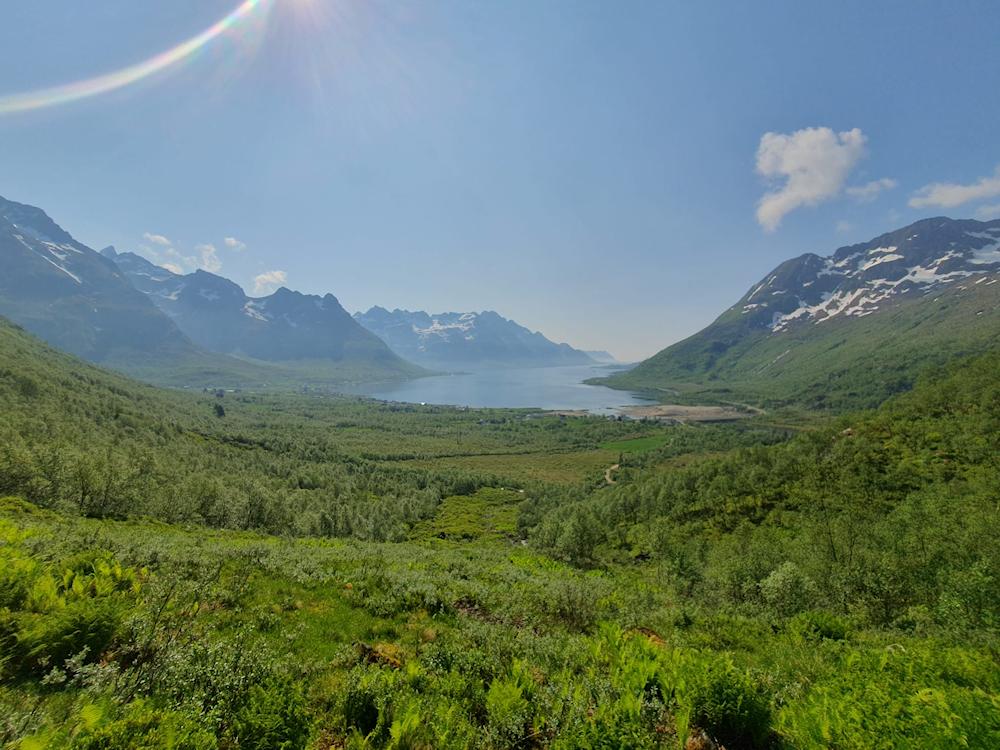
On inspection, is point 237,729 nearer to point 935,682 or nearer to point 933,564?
point 935,682

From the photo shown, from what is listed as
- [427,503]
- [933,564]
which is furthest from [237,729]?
[427,503]

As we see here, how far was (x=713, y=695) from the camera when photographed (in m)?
7.91


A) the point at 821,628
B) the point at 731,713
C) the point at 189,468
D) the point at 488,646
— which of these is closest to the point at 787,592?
the point at 821,628

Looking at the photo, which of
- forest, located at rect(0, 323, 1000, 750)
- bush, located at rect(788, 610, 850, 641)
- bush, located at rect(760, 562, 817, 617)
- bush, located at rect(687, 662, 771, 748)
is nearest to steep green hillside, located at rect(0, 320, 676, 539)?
forest, located at rect(0, 323, 1000, 750)

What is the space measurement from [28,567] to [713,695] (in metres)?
16.4

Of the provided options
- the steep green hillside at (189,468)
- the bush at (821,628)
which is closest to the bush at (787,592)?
the bush at (821,628)

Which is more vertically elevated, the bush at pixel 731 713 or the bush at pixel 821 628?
the bush at pixel 731 713

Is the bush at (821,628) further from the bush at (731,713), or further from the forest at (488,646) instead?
the bush at (731,713)

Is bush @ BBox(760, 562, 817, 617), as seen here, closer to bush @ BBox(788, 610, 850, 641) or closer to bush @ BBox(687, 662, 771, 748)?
bush @ BBox(788, 610, 850, 641)

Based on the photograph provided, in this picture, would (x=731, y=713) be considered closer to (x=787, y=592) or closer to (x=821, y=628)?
(x=821, y=628)

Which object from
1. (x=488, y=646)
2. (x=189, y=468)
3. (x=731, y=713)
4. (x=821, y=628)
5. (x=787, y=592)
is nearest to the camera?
(x=731, y=713)

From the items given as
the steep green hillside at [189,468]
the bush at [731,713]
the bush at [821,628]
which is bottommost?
the steep green hillside at [189,468]

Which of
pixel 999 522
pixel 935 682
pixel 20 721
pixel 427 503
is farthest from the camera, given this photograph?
pixel 427 503

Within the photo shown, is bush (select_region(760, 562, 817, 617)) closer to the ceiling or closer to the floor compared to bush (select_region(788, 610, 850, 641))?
closer to the floor
